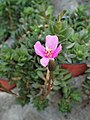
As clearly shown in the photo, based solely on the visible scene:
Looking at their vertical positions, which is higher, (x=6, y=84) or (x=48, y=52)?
(x=48, y=52)

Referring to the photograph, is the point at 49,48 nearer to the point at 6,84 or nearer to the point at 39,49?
the point at 39,49

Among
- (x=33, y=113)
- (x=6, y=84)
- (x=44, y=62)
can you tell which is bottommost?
(x=33, y=113)

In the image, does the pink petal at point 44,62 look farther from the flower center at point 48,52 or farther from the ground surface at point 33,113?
the ground surface at point 33,113

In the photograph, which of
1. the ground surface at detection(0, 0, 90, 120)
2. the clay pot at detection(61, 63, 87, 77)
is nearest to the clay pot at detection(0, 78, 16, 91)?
the ground surface at detection(0, 0, 90, 120)

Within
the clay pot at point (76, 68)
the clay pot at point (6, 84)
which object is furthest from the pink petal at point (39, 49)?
the clay pot at point (6, 84)

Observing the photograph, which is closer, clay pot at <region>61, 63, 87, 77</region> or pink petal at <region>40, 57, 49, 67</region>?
pink petal at <region>40, 57, 49, 67</region>

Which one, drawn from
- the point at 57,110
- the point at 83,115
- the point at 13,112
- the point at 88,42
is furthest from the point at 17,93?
the point at 88,42

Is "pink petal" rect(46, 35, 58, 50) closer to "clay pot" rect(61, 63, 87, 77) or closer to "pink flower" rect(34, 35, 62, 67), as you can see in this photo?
"pink flower" rect(34, 35, 62, 67)

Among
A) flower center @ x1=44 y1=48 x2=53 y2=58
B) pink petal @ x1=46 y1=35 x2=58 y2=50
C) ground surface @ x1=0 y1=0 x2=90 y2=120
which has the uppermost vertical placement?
pink petal @ x1=46 y1=35 x2=58 y2=50

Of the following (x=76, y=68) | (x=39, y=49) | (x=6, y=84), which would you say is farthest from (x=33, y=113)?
(x=39, y=49)

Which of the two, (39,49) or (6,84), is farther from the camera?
(6,84)
